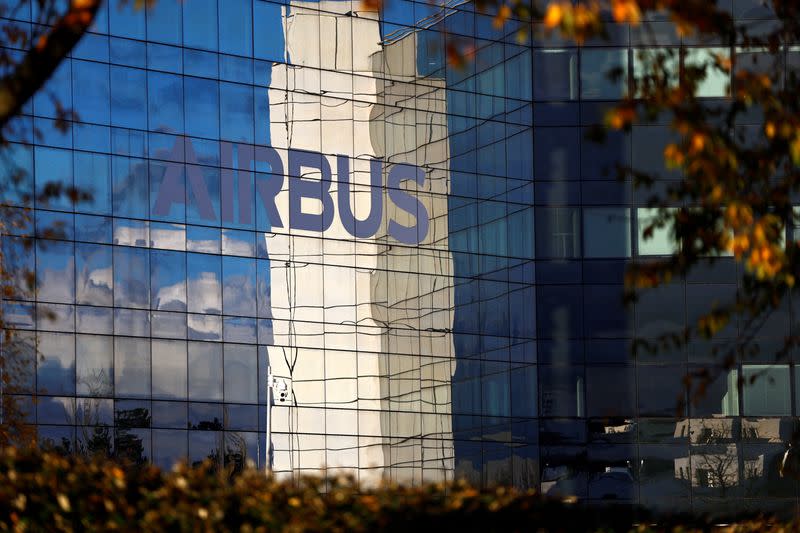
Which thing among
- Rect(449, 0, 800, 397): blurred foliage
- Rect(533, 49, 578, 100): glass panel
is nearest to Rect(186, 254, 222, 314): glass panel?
Rect(533, 49, 578, 100): glass panel

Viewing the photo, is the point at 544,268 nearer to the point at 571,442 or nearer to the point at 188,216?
the point at 571,442

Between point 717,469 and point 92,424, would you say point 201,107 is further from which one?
point 717,469

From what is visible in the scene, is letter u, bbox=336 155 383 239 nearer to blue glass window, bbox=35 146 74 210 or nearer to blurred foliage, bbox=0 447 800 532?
blue glass window, bbox=35 146 74 210

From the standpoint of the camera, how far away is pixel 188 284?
159 feet

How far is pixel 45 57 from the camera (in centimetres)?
993

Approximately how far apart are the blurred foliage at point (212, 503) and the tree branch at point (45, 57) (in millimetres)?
2690

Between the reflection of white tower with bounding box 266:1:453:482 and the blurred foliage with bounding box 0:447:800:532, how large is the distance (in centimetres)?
3977

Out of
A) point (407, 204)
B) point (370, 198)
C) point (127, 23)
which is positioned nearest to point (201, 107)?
point (127, 23)

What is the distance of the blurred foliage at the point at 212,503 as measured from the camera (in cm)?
1002

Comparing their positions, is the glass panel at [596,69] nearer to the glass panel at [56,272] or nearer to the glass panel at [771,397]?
the glass panel at [771,397]

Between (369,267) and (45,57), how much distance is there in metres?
44.5

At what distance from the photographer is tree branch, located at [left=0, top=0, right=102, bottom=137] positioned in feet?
32.6

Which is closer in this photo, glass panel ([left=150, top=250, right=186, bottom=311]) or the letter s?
glass panel ([left=150, top=250, right=186, bottom=311])

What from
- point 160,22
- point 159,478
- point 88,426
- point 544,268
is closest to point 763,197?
point 159,478
